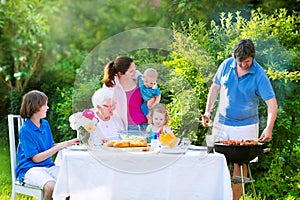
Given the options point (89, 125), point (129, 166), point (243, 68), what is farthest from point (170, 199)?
point (243, 68)

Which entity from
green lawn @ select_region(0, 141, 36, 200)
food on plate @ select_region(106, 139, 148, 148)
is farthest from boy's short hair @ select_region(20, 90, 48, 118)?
green lawn @ select_region(0, 141, 36, 200)

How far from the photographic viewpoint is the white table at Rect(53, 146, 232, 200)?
3.53m

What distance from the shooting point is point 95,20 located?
7.43 meters

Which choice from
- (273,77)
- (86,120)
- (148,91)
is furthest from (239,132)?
(86,120)

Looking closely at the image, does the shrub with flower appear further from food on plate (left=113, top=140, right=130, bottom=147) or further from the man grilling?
the man grilling

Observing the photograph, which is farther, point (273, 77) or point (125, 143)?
point (273, 77)

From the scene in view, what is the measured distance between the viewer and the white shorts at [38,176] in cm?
367

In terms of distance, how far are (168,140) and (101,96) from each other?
1.88 feet

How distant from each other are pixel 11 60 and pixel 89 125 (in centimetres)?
484

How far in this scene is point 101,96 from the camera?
395 cm

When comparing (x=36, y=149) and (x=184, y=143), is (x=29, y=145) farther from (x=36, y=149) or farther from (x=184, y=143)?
(x=184, y=143)

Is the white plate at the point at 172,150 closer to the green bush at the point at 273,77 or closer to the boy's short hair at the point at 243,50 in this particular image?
the boy's short hair at the point at 243,50

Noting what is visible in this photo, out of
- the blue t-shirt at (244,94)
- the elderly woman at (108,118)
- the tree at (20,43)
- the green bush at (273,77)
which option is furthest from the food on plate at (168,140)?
the tree at (20,43)

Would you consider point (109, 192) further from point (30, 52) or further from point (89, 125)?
point (30, 52)
